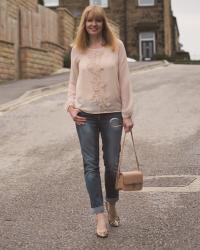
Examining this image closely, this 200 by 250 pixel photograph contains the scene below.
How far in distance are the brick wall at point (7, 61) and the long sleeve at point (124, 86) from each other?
15633mm

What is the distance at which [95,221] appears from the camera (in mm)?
5168

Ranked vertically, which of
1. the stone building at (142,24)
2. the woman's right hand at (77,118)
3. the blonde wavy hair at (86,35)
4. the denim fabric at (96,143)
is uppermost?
the stone building at (142,24)

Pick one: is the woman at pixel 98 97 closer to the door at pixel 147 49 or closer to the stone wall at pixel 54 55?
the stone wall at pixel 54 55

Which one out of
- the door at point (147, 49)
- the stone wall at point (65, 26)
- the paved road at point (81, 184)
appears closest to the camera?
the paved road at point (81, 184)

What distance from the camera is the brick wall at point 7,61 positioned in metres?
20.1

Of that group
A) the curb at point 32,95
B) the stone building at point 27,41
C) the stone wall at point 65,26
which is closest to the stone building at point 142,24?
the stone wall at point 65,26

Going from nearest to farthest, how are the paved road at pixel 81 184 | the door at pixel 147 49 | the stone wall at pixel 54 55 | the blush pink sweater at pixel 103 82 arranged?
the paved road at pixel 81 184
the blush pink sweater at pixel 103 82
the stone wall at pixel 54 55
the door at pixel 147 49

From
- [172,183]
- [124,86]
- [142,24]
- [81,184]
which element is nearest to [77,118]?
[124,86]

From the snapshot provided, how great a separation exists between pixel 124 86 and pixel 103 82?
0.63 ft

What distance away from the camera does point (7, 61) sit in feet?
67.3

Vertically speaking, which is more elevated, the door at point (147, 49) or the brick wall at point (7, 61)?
the door at point (147, 49)

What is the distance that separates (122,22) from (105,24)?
38.5m

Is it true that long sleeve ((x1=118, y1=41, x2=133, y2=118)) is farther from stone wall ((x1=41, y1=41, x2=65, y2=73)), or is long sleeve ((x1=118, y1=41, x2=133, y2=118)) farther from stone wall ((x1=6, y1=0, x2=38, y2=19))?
stone wall ((x1=41, y1=41, x2=65, y2=73))

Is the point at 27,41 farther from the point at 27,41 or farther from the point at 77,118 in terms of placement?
the point at 77,118
